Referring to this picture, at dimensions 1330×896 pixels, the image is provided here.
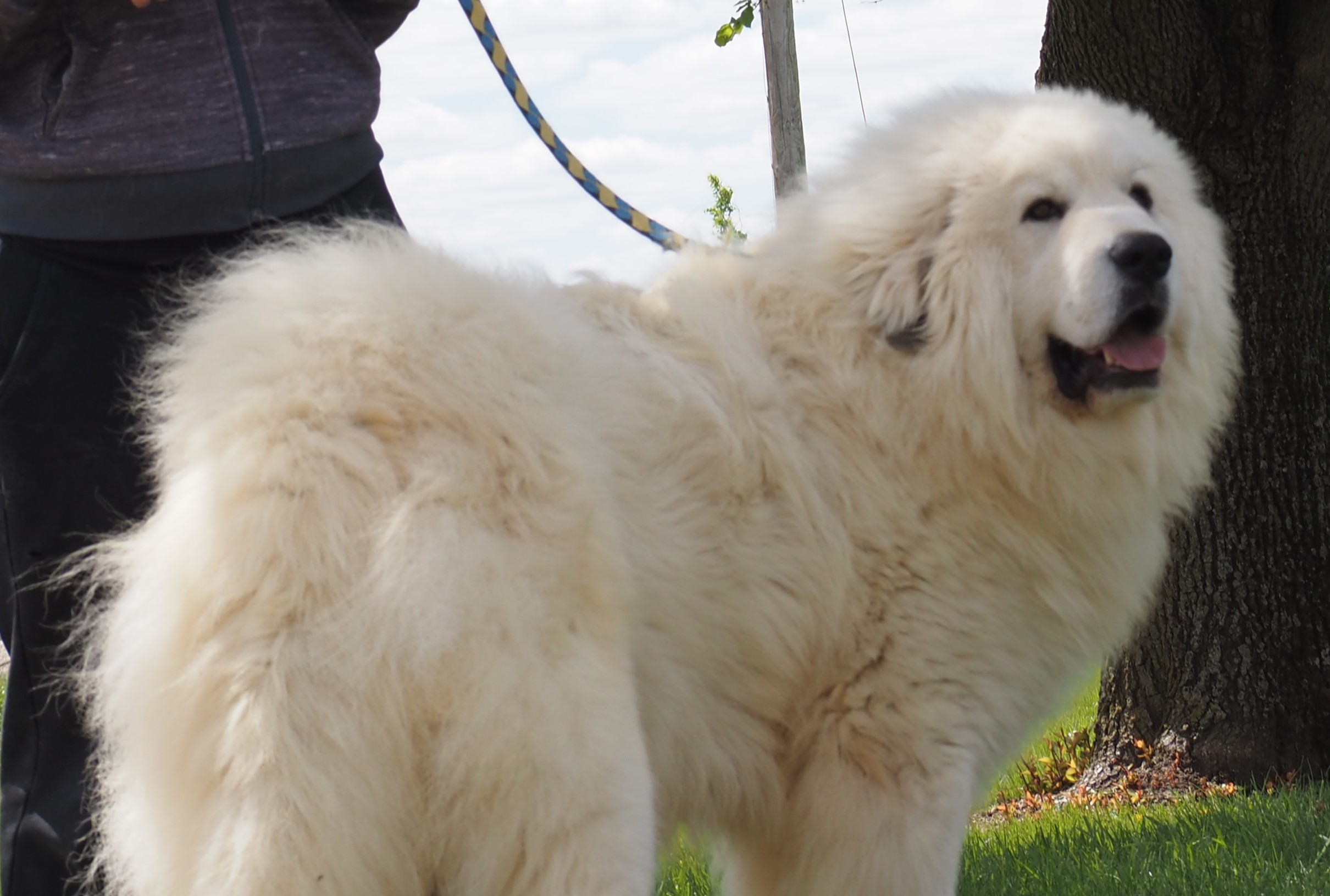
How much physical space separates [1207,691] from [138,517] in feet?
13.6

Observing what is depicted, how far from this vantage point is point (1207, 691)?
5418 mm

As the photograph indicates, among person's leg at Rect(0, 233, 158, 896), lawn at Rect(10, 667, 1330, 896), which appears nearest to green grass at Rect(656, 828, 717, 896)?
lawn at Rect(10, 667, 1330, 896)

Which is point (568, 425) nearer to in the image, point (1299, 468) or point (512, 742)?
point (512, 742)

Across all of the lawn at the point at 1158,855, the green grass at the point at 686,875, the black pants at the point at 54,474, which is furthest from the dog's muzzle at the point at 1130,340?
the black pants at the point at 54,474

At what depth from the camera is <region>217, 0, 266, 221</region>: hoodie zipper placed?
2859 mm

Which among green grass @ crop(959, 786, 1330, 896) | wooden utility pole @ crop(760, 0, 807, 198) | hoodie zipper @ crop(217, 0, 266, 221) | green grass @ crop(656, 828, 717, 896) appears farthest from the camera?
wooden utility pole @ crop(760, 0, 807, 198)

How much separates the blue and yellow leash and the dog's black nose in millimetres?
1208

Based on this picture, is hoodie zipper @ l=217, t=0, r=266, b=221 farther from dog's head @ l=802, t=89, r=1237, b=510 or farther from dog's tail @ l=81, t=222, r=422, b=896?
dog's head @ l=802, t=89, r=1237, b=510

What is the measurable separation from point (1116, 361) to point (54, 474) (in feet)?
7.65

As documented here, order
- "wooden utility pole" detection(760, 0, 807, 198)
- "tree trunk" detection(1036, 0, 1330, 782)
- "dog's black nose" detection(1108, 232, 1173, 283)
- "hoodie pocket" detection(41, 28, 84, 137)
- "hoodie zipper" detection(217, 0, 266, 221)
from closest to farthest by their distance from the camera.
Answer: "hoodie pocket" detection(41, 28, 84, 137) < "hoodie zipper" detection(217, 0, 266, 221) < "dog's black nose" detection(1108, 232, 1173, 283) < "tree trunk" detection(1036, 0, 1330, 782) < "wooden utility pole" detection(760, 0, 807, 198)

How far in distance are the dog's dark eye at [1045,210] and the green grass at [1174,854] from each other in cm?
185

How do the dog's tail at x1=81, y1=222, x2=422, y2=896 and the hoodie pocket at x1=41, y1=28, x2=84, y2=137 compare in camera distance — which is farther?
the hoodie pocket at x1=41, y1=28, x2=84, y2=137

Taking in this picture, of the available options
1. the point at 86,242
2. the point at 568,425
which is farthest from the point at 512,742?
the point at 86,242

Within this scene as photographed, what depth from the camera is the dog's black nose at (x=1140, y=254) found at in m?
3.13
